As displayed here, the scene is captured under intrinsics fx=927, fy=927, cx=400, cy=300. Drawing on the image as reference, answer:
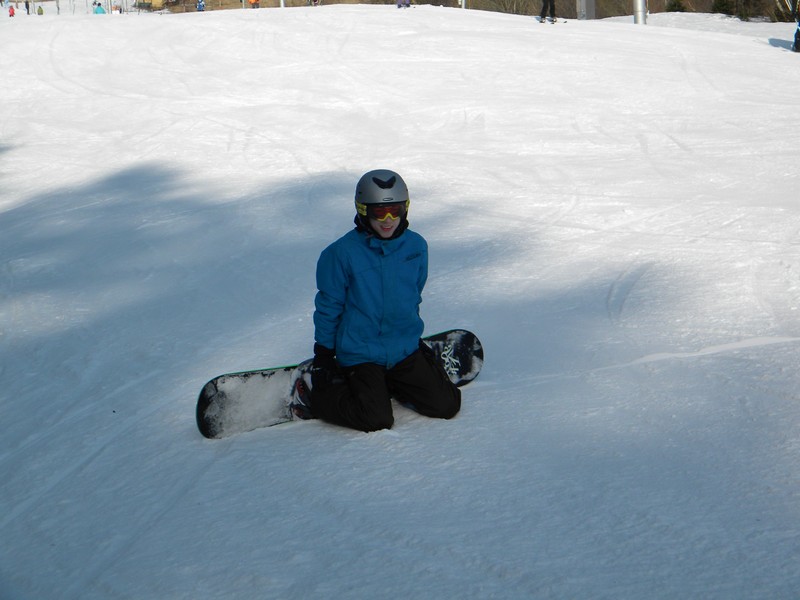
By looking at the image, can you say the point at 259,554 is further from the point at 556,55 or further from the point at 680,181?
the point at 556,55

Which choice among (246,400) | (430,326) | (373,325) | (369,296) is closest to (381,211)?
(369,296)

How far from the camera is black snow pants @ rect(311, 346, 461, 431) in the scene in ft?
14.3

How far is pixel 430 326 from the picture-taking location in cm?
611

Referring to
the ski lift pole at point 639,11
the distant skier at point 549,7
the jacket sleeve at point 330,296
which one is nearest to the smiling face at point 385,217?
the jacket sleeve at point 330,296

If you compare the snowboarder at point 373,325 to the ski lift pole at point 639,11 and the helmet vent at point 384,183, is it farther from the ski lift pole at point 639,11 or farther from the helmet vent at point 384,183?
the ski lift pole at point 639,11

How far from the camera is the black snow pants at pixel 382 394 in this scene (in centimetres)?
435

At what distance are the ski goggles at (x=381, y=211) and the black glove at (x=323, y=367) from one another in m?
0.69

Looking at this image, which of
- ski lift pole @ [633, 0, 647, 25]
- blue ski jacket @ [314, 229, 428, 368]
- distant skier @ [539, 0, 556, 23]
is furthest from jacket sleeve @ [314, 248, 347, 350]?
ski lift pole @ [633, 0, 647, 25]

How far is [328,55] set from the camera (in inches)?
661

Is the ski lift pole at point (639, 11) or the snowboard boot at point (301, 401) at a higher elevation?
the ski lift pole at point (639, 11)

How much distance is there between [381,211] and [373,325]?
0.57 m

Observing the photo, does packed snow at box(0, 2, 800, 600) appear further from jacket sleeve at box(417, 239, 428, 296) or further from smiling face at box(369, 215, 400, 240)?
smiling face at box(369, 215, 400, 240)

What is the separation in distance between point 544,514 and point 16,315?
4878 millimetres

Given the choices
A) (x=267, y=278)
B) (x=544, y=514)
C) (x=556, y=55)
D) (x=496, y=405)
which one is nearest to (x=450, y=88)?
(x=556, y=55)
